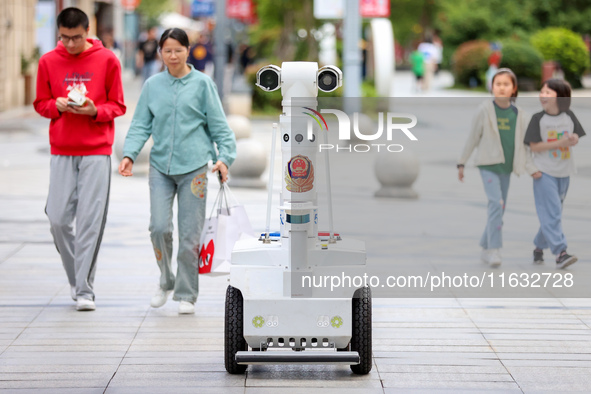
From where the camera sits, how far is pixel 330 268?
482 centimetres

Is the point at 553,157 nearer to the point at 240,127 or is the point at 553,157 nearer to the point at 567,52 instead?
the point at 240,127

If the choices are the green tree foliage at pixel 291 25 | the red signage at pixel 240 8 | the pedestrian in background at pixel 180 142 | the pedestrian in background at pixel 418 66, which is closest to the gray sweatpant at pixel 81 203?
the pedestrian in background at pixel 180 142

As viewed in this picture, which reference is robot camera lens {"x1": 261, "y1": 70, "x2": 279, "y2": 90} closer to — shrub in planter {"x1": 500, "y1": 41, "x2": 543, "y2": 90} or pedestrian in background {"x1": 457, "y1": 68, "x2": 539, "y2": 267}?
pedestrian in background {"x1": 457, "y1": 68, "x2": 539, "y2": 267}

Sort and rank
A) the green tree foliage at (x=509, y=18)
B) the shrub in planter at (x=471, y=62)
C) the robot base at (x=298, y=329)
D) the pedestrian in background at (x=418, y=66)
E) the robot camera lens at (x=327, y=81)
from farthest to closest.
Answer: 1. the green tree foliage at (x=509, y=18)
2. the shrub in planter at (x=471, y=62)
3. the pedestrian in background at (x=418, y=66)
4. the robot base at (x=298, y=329)
5. the robot camera lens at (x=327, y=81)

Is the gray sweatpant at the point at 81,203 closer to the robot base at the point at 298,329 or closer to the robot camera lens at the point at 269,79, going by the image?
the robot base at the point at 298,329

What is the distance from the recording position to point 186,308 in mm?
6273

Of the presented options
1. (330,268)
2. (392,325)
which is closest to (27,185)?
(392,325)

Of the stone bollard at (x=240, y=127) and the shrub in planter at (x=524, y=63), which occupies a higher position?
the shrub in planter at (x=524, y=63)

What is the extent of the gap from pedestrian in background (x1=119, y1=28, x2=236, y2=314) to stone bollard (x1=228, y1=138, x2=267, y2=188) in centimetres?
608

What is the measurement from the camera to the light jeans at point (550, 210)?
661 centimetres

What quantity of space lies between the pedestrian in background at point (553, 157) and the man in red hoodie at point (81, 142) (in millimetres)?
2712

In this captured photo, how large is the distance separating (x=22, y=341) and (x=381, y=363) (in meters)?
1.94

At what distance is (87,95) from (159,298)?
1315 millimetres

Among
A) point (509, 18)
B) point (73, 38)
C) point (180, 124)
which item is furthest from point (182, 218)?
point (509, 18)
